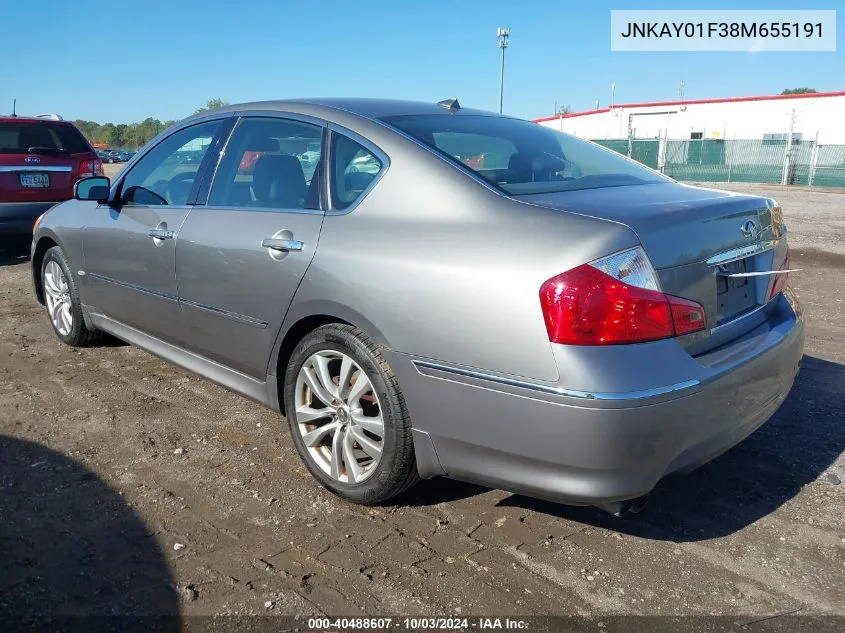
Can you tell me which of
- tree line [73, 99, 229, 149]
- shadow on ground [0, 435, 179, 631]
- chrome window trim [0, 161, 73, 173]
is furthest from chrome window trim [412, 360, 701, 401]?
tree line [73, 99, 229, 149]

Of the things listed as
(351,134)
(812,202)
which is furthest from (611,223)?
(812,202)

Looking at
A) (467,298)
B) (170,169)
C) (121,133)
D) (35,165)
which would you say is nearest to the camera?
(467,298)

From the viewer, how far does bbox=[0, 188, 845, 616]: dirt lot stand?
239cm

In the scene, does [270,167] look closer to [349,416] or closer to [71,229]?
[349,416]

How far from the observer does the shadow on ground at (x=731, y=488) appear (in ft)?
9.39

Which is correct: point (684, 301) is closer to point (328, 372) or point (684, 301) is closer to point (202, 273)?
point (328, 372)

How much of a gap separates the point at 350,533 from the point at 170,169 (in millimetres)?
2416

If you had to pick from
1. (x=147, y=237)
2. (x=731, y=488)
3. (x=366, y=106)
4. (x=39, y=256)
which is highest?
(x=366, y=106)

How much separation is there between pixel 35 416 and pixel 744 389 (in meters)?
3.50

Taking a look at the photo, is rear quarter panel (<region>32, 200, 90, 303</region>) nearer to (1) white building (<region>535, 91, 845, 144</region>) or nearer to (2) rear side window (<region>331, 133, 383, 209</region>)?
(2) rear side window (<region>331, 133, 383, 209</region>)

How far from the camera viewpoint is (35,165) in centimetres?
842

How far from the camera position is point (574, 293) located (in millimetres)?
2211

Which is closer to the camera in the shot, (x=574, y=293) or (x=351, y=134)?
(x=574, y=293)

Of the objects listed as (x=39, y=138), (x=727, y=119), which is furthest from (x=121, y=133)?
(x=39, y=138)
